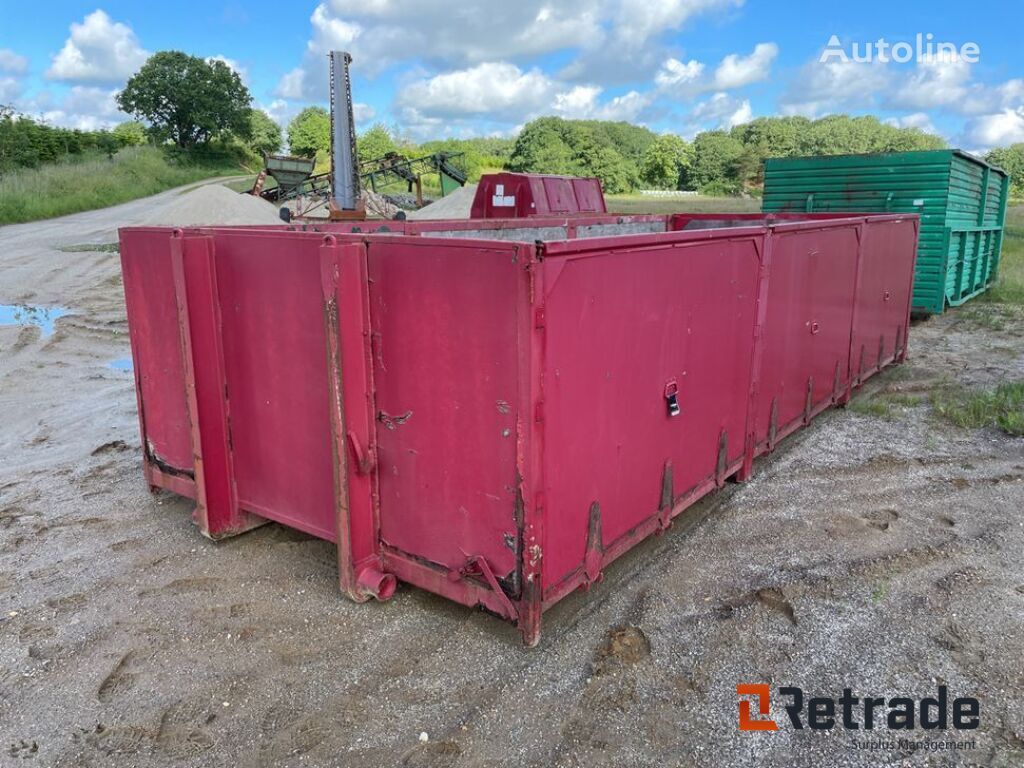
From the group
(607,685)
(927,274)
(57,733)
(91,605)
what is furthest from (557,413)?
Answer: (927,274)

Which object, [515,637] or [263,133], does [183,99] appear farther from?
[515,637]

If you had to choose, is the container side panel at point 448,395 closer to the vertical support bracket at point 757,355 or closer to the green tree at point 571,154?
the vertical support bracket at point 757,355

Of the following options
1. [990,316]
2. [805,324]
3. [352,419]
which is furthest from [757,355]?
[990,316]

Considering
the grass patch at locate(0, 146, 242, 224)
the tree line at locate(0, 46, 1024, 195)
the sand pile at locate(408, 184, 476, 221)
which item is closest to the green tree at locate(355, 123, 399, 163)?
the tree line at locate(0, 46, 1024, 195)

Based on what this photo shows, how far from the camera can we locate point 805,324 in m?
5.52

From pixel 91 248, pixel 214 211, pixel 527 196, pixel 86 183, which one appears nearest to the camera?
pixel 527 196

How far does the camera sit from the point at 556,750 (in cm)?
269

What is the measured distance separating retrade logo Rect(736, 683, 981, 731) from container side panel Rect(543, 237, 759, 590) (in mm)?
901

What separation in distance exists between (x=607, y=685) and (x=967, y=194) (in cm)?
1171

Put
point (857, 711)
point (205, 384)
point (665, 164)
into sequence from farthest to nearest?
point (665, 164)
point (205, 384)
point (857, 711)

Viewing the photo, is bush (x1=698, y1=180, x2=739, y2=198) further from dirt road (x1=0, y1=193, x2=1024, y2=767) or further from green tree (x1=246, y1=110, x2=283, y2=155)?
dirt road (x1=0, y1=193, x2=1024, y2=767)

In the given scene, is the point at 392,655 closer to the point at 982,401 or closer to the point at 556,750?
the point at 556,750

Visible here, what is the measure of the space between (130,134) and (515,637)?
6617 cm

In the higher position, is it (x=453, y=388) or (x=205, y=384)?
(x=453, y=388)
